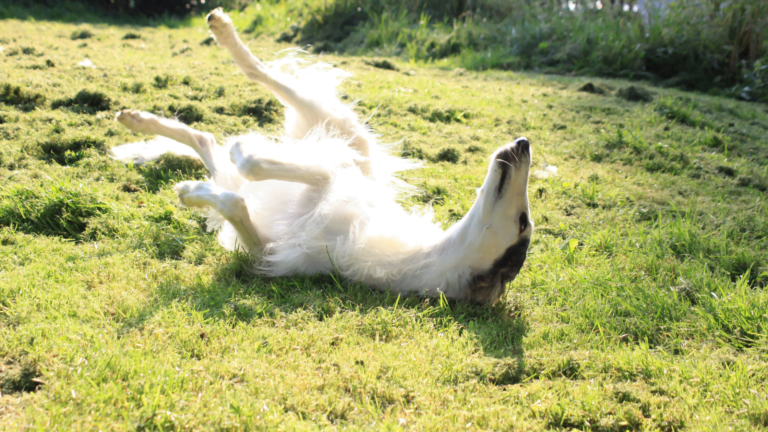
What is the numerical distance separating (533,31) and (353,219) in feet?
25.3

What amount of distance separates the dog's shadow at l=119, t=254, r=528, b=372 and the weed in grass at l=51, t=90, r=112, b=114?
2.83 metres

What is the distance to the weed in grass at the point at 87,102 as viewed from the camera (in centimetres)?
482

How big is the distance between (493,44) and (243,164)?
764cm

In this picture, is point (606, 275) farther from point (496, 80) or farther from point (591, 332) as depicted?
point (496, 80)

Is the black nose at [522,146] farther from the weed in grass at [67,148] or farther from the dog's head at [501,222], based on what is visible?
the weed in grass at [67,148]

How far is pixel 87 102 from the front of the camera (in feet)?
16.1

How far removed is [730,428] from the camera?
1897mm

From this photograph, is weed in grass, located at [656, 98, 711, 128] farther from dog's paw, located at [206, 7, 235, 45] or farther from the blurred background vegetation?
dog's paw, located at [206, 7, 235, 45]

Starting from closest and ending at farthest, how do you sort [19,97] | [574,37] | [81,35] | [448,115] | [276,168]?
1. [276,168]
2. [19,97]
3. [448,115]
4. [81,35]
5. [574,37]

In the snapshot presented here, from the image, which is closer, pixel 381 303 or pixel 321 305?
pixel 321 305

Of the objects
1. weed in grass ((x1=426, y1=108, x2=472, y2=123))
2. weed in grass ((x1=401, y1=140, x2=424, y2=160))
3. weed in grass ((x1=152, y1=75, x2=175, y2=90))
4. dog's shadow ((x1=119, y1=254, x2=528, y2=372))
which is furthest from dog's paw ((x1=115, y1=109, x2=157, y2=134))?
weed in grass ((x1=426, y1=108, x2=472, y2=123))

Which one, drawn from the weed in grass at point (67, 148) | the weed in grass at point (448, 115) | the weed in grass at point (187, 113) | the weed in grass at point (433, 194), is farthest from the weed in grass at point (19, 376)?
the weed in grass at point (448, 115)

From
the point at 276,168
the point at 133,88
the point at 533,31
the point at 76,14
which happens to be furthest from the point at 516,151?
the point at 76,14

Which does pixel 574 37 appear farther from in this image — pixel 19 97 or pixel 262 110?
pixel 19 97
